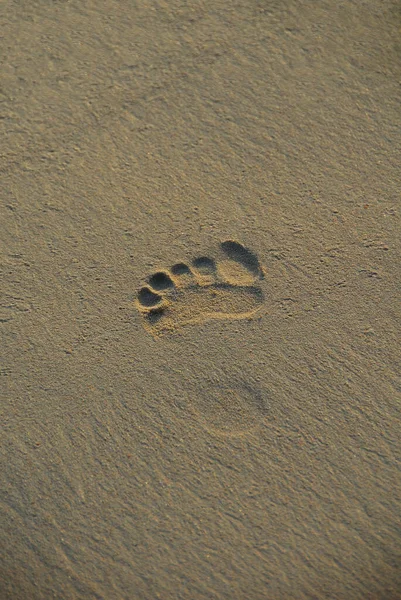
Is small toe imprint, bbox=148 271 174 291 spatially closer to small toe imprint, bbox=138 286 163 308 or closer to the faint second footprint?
small toe imprint, bbox=138 286 163 308

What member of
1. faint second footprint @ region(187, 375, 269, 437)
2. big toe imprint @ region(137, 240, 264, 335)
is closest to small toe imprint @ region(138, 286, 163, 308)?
big toe imprint @ region(137, 240, 264, 335)

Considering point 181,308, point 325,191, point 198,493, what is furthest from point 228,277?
point 198,493

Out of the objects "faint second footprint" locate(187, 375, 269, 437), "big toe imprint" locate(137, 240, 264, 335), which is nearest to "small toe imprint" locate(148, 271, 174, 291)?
"big toe imprint" locate(137, 240, 264, 335)

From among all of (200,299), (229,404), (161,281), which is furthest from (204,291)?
(229,404)

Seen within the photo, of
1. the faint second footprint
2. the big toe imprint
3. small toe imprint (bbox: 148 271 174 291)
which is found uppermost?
small toe imprint (bbox: 148 271 174 291)

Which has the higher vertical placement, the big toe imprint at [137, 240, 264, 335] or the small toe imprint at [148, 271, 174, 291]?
the small toe imprint at [148, 271, 174, 291]

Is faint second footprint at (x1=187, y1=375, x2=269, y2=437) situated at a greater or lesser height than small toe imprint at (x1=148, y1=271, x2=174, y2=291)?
lesser

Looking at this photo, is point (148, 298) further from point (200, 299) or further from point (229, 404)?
point (229, 404)
